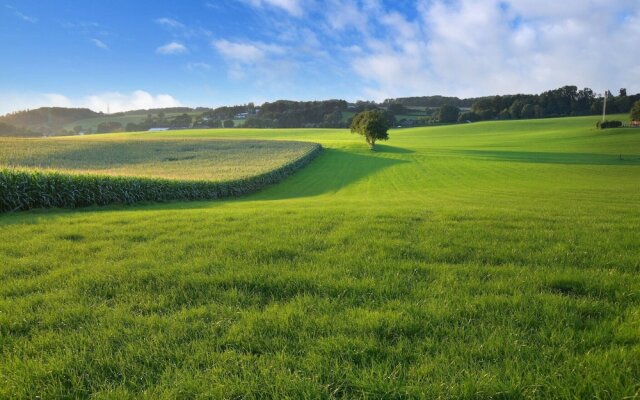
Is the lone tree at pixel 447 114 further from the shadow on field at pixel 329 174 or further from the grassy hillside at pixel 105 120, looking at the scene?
the grassy hillside at pixel 105 120

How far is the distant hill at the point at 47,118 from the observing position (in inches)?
4099

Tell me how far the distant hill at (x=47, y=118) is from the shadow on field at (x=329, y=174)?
82.9 meters

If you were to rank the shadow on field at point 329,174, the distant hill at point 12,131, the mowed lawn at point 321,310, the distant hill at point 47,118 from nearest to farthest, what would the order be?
the mowed lawn at point 321,310
the shadow on field at point 329,174
the distant hill at point 12,131
the distant hill at point 47,118

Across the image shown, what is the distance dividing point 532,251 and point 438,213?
426 cm

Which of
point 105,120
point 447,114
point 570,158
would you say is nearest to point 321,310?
point 570,158

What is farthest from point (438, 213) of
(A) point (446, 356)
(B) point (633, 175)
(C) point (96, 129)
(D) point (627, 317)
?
(C) point (96, 129)

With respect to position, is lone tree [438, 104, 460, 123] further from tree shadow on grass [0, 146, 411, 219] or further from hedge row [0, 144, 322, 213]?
hedge row [0, 144, 322, 213]

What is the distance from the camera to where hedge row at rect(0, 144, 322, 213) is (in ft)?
49.3

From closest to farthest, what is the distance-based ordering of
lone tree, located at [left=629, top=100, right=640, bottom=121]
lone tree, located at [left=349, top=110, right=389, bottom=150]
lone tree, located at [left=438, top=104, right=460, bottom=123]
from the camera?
lone tree, located at [left=349, top=110, right=389, bottom=150]
lone tree, located at [left=629, top=100, right=640, bottom=121]
lone tree, located at [left=438, top=104, right=460, bottom=123]

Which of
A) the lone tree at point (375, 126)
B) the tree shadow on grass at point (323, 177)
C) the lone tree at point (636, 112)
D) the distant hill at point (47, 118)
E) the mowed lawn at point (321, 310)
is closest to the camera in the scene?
the mowed lawn at point (321, 310)

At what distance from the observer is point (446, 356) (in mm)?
3430

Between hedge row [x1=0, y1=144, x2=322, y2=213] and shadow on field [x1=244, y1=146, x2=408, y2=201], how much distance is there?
15.5 ft

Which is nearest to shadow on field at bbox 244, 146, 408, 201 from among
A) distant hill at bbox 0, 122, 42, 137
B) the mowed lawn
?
the mowed lawn

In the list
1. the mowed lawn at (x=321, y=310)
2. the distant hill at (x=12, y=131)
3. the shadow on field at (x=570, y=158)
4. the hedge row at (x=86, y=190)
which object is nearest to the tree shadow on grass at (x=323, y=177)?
the hedge row at (x=86, y=190)
